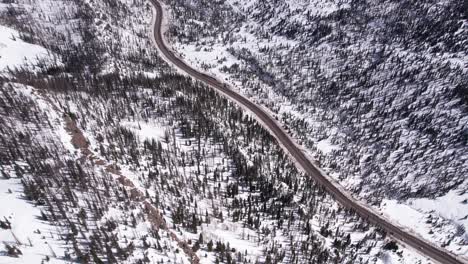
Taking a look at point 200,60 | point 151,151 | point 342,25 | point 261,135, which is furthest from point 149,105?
point 342,25

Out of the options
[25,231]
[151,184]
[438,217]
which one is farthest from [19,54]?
[438,217]

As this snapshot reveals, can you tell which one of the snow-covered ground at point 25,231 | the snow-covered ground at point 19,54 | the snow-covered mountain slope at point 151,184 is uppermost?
the snow-covered ground at point 19,54

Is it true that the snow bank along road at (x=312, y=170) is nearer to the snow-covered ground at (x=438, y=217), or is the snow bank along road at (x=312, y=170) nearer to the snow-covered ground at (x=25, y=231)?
the snow-covered ground at (x=438, y=217)

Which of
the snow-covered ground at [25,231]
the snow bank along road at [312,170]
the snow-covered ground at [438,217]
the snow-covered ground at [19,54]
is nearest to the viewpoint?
the snow-covered ground at [25,231]

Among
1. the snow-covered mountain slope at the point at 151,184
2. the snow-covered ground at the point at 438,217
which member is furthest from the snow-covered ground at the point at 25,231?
the snow-covered ground at the point at 438,217

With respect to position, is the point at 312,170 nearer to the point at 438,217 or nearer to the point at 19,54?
the point at 438,217

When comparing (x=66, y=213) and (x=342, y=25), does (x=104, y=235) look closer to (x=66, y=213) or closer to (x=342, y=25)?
(x=66, y=213)

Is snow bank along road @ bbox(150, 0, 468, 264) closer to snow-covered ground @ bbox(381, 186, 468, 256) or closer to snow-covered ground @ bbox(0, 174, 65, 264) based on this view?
snow-covered ground @ bbox(381, 186, 468, 256)

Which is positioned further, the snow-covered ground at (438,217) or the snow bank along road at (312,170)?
the snow-covered ground at (438,217)

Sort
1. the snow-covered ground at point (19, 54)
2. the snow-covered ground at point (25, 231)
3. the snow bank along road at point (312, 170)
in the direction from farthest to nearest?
1. the snow-covered ground at point (19, 54)
2. the snow bank along road at point (312, 170)
3. the snow-covered ground at point (25, 231)

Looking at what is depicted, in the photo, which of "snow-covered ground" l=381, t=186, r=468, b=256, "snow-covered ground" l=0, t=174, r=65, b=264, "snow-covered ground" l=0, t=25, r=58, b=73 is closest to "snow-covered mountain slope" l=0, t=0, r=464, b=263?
"snow-covered ground" l=0, t=174, r=65, b=264
